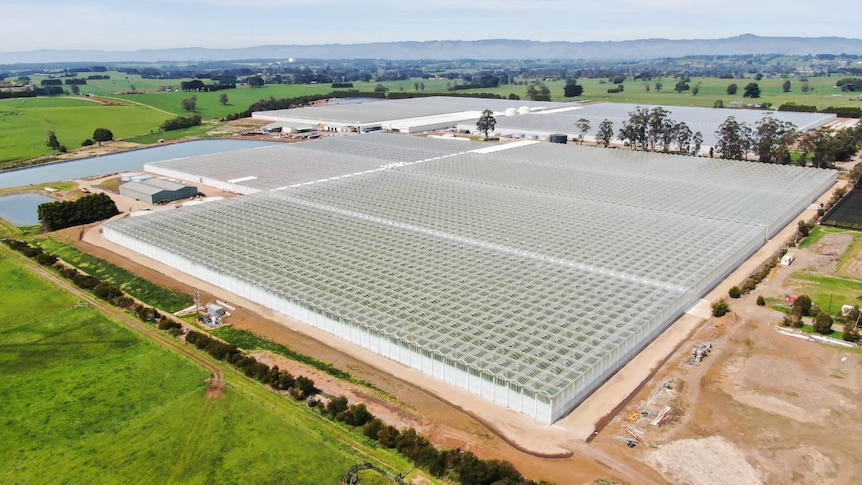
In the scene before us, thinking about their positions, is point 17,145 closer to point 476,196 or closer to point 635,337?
point 476,196

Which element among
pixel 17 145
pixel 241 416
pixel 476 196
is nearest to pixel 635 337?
pixel 241 416

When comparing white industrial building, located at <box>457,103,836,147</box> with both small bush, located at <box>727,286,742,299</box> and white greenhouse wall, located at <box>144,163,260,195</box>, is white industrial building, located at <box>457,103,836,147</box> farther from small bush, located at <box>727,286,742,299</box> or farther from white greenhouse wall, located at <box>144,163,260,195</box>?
small bush, located at <box>727,286,742,299</box>

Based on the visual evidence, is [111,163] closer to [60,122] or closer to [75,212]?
[75,212]

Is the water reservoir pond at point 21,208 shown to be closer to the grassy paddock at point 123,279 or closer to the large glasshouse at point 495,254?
the grassy paddock at point 123,279

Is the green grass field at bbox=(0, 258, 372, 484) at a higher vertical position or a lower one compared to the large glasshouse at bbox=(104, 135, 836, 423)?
lower

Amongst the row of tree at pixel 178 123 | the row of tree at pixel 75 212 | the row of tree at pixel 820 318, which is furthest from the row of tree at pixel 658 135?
the row of tree at pixel 178 123

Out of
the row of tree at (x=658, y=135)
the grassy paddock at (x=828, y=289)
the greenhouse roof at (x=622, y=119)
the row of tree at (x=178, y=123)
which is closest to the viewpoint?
the grassy paddock at (x=828, y=289)

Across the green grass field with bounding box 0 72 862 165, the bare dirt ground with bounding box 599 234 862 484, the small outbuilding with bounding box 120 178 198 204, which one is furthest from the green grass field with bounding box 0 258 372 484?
the green grass field with bounding box 0 72 862 165

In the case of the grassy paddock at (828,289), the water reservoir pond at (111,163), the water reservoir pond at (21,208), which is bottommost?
the grassy paddock at (828,289)
